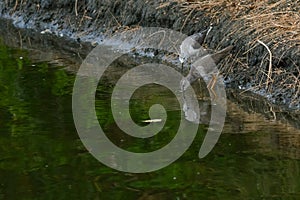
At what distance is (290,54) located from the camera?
9375mm

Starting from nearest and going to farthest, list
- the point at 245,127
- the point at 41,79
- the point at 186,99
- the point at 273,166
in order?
the point at 273,166 < the point at 245,127 < the point at 186,99 < the point at 41,79

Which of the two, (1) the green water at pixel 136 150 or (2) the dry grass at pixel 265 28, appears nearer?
(1) the green water at pixel 136 150

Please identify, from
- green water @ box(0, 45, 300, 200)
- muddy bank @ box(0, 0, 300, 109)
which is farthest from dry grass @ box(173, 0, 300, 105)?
green water @ box(0, 45, 300, 200)

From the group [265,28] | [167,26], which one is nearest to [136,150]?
[265,28]

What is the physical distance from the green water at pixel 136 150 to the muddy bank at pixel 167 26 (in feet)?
2.40

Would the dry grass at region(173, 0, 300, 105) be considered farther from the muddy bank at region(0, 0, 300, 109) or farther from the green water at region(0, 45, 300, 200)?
the green water at region(0, 45, 300, 200)

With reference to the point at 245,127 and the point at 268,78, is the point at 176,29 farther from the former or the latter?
the point at 245,127

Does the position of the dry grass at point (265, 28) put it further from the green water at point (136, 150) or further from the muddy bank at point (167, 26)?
the green water at point (136, 150)

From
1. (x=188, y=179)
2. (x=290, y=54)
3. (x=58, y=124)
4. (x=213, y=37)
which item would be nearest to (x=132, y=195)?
(x=188, y=179)

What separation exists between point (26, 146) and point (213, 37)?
365cm

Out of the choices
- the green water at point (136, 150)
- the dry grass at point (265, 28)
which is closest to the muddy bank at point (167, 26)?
the dry grass at point (265, 28)

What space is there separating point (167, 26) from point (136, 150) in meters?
4.09

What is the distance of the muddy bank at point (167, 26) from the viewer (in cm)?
934

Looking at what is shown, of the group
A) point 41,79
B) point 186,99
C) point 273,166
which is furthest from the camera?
point 41,79
